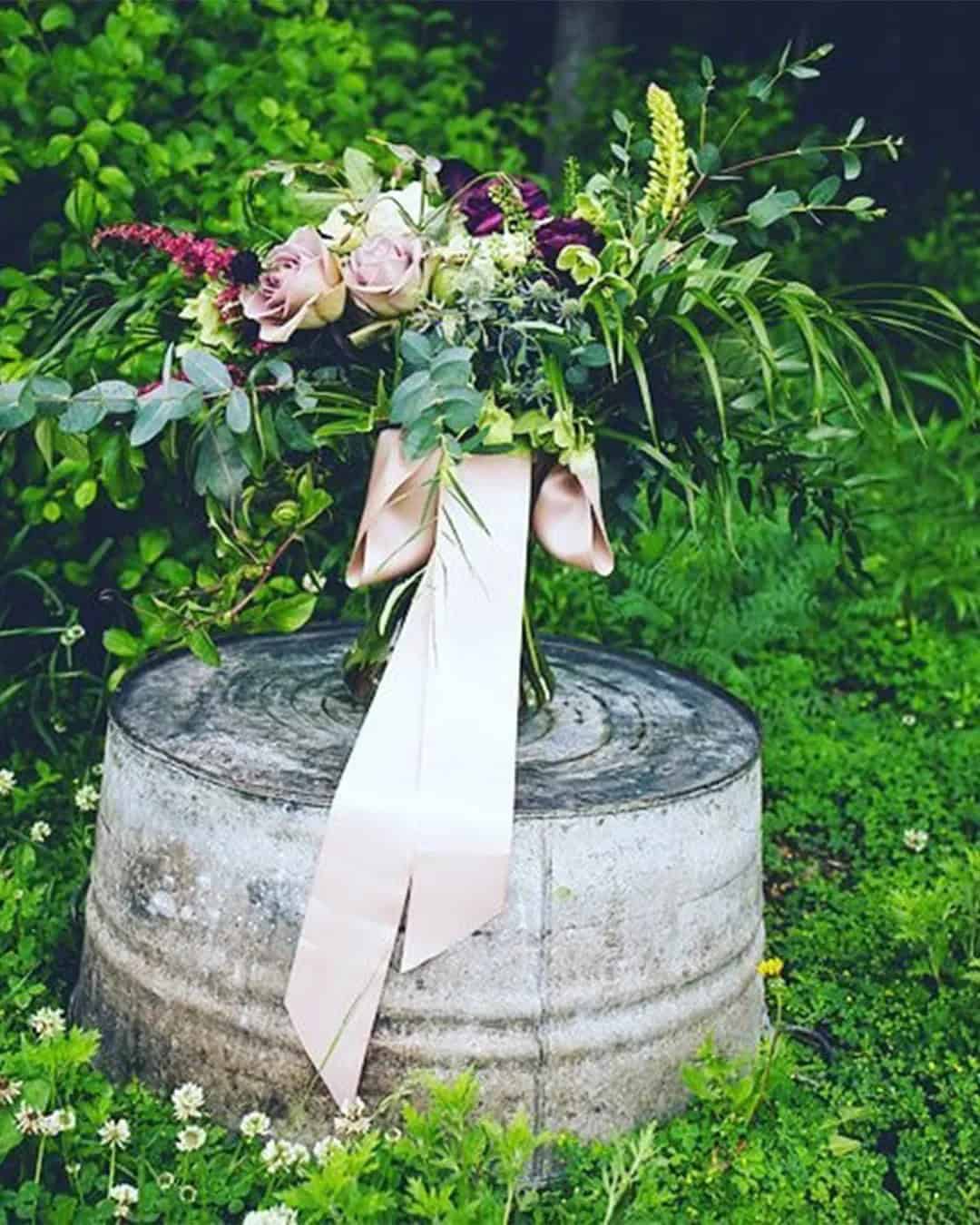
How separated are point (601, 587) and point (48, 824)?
149cm

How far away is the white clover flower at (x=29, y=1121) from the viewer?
2.19 m

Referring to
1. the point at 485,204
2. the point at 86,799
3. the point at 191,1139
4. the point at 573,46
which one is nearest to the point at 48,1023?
the point at 191,1139

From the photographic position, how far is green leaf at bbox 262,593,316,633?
99.6 inches

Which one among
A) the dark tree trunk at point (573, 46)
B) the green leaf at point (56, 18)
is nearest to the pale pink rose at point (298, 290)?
the green leaf at point (56, 18)

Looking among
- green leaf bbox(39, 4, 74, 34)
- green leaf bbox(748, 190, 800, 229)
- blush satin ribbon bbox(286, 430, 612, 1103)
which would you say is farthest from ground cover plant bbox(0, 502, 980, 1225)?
green leaf bbox(39, 4, 74, 34)

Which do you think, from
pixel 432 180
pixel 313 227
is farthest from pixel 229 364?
pixel 432 180

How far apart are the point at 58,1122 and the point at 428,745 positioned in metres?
0.66

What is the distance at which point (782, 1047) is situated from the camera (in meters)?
2.45

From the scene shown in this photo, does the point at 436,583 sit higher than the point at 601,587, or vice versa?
the point at 436,583

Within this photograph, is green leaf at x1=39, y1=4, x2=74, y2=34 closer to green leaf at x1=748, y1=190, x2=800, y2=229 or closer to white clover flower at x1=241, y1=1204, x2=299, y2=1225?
green leaf at x1=748, y1=190, x2=800, y2=229

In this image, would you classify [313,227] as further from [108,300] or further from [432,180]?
[108,300]

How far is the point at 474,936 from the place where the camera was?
88.5 inches

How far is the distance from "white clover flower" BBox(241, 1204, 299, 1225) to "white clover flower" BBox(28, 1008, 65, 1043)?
1.56 ft

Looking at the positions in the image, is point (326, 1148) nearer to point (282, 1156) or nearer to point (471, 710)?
point (282, 1156)
